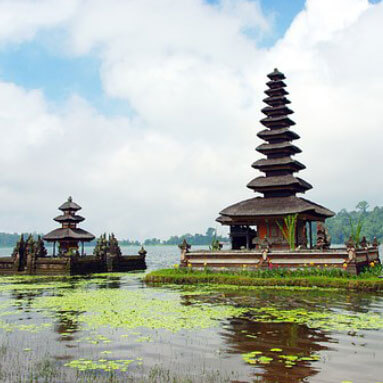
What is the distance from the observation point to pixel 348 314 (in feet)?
56.0

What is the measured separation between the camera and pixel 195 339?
44.0 ft

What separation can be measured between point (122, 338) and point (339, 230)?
598 feet

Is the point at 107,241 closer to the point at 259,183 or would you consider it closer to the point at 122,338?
the point at 259,183

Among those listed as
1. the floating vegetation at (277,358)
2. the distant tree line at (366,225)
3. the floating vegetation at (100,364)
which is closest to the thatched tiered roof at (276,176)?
the floating vegetation at (277,358)

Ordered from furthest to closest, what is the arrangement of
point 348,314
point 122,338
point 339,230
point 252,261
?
point 339,230, point 252,261, point 348,314, point 122,338

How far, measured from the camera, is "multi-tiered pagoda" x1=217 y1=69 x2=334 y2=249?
36.5 metres

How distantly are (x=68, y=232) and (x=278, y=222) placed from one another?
82.2 feet

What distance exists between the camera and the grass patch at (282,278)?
2612 centimetres

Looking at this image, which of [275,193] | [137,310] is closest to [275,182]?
[275,193]

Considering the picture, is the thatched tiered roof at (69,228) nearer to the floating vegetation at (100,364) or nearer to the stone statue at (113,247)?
the stone statue at (113,247)

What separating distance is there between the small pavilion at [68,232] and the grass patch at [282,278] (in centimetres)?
2016

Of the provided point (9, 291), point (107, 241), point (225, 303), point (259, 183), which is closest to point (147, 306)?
point (225, 303)

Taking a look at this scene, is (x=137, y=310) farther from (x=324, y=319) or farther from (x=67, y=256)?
(x=67, y=256)

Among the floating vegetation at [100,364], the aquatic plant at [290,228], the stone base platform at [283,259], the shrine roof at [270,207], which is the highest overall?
the shrine roof at [270,207]
